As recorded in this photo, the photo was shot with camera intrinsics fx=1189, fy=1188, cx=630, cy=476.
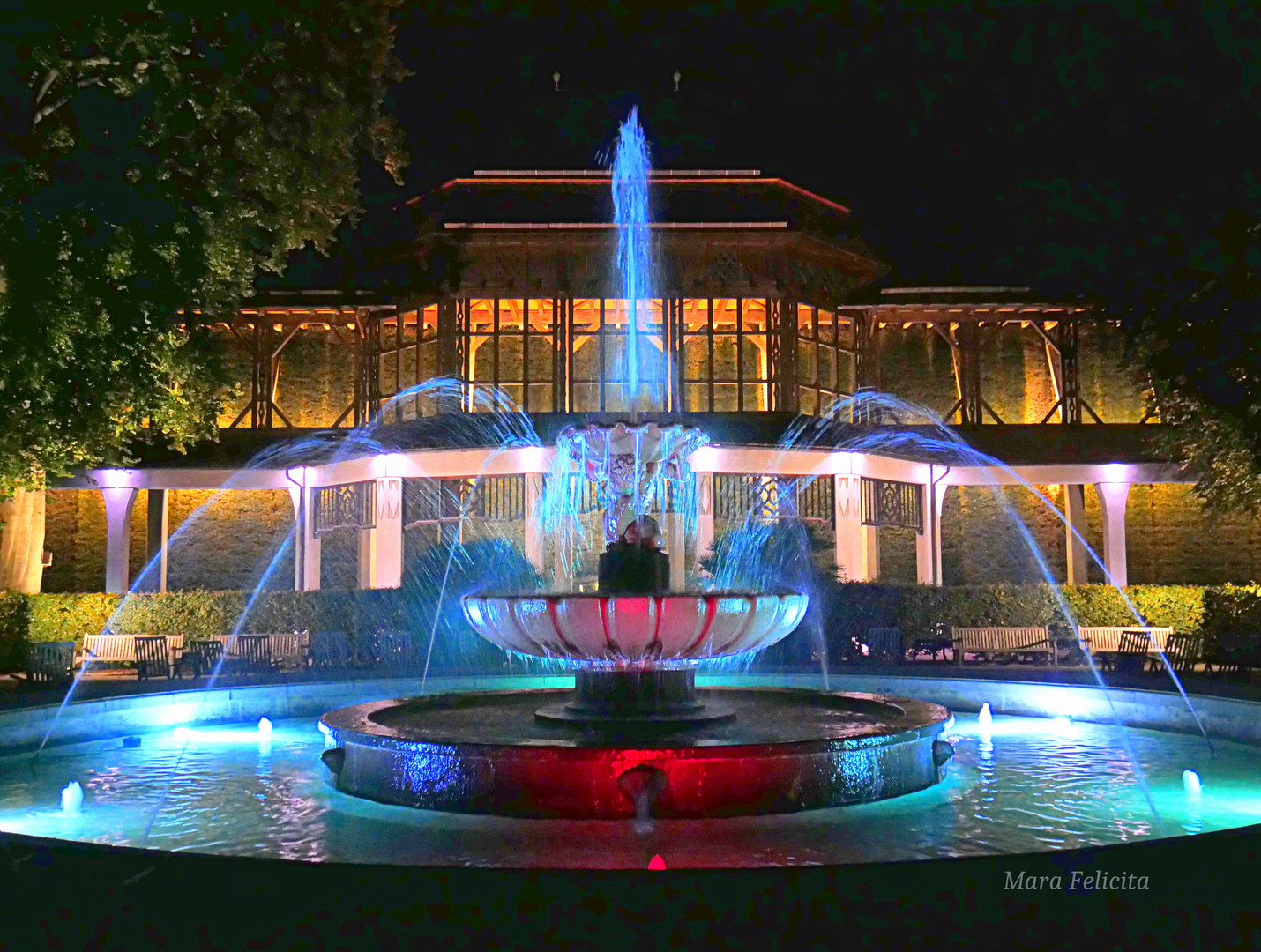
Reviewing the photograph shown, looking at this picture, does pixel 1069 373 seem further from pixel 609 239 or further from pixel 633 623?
pixel 633 623

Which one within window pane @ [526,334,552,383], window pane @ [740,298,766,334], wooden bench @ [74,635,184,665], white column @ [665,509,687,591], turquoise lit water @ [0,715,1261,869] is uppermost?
window pane @ [740,298,766,334]

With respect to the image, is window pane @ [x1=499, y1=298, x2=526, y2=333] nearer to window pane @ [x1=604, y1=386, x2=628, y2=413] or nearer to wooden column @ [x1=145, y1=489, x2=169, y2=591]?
window pane @ [x1=604, y1=386, x2=628, y2=413]

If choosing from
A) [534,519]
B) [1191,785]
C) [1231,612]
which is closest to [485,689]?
[1191,785]

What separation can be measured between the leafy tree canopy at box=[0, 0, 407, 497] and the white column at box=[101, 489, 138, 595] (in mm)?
7462

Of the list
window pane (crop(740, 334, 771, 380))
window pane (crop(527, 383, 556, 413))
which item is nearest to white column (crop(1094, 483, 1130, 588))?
window pane (crop(740, 334, 771, 380))

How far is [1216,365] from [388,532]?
15.2 metres

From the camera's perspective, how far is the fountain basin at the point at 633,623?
25.6ft

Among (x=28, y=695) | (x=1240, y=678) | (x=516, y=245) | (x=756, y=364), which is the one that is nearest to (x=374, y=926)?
(x=28, y=695)

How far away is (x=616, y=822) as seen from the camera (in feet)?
23.4

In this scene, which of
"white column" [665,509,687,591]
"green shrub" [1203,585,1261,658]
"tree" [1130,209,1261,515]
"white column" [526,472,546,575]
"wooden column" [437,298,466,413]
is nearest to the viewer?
"green shrub" [1203,585,1261,658]

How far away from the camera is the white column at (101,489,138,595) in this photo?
24.2m

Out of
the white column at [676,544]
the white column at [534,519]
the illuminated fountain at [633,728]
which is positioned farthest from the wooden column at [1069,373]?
the illuminated fountain at [633,728]

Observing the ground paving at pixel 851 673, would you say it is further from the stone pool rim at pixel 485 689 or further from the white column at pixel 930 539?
the white column at pixel 930 539

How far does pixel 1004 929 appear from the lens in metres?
4.12
